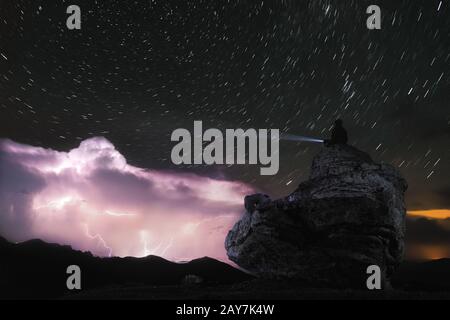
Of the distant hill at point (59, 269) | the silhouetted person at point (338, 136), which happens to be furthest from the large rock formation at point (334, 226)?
the distant hill at point (59, 269)

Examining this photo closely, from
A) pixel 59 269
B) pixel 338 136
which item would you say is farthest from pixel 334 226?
pixel 59 269

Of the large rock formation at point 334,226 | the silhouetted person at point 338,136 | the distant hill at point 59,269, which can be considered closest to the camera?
the large rock formation at point 334,226

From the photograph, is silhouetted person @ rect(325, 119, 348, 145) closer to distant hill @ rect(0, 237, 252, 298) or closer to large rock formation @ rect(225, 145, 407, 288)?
large rock formation @ rect(225, 145, 407, 288)

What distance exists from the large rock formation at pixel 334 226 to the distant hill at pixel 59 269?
8095 centimetres

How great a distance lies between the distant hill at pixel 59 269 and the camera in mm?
113188

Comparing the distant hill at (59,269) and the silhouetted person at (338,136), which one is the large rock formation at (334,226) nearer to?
the silhouetted person at (338,136)

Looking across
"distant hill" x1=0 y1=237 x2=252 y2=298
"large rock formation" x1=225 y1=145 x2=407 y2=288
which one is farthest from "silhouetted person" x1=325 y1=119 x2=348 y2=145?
"distant hill" x1=0 y1=237 x2=252 y2=298

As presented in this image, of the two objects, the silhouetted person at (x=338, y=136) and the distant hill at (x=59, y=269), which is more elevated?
the silhouetted person at (x=338, y=136)

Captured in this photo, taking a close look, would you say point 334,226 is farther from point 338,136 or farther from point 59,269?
point 59,269

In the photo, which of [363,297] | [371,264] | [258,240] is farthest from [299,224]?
[363,297]

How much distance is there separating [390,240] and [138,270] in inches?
5398

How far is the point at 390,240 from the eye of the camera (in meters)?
23.0
